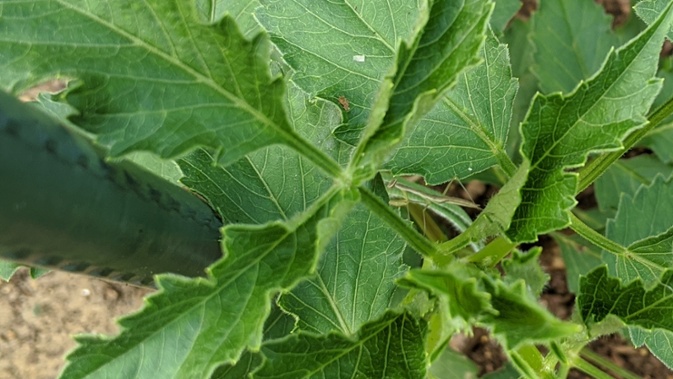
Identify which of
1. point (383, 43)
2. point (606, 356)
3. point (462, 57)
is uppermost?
point (462, 57)

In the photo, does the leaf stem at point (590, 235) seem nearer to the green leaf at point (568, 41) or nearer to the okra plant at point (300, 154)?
the okra plant at point (300, 154)

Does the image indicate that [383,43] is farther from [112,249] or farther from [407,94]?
[112,249]

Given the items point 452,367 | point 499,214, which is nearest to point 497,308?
point 499,214

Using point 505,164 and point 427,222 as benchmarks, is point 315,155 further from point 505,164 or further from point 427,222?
point 427,222

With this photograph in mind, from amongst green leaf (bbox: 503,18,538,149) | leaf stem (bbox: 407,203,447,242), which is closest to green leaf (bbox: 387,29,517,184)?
leaf stem (bbox: 407,203,447,242)

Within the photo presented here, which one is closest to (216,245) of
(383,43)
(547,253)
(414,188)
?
(383,43)
